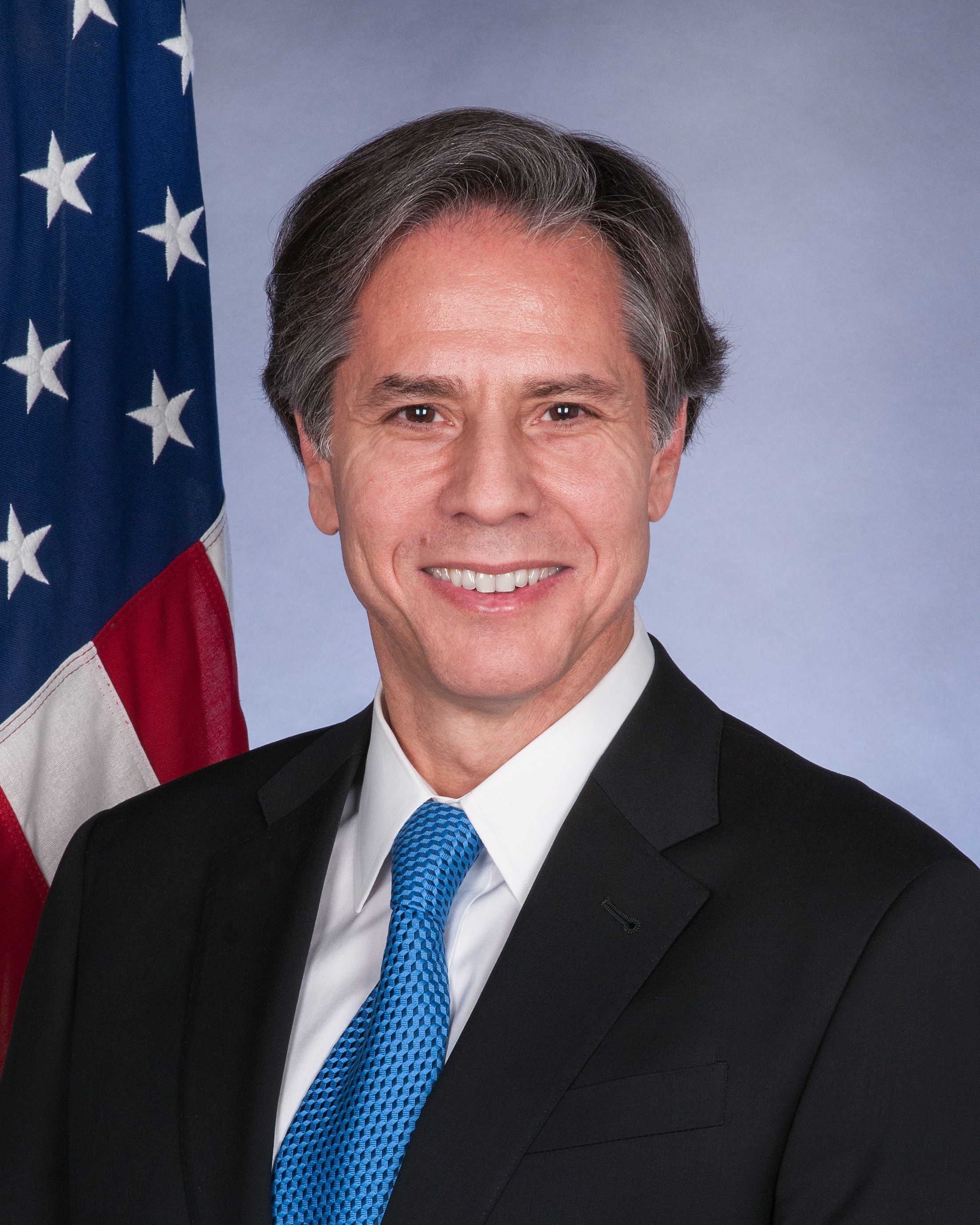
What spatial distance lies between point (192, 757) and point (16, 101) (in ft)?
3.80

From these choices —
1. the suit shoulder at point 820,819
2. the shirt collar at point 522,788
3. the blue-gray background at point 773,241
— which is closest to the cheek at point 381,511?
the shirt collar at point 522,788

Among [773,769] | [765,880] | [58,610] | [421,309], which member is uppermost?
[421,309]

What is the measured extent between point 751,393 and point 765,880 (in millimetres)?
2552

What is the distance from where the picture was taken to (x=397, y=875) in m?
1.85

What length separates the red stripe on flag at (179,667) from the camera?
8.62ft

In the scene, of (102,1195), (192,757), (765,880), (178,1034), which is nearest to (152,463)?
(192,757)

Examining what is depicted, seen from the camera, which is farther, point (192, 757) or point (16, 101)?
point (192, 757)

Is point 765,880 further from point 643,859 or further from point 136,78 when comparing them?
point 136,78

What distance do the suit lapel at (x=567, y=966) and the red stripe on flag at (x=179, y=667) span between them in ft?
3.43

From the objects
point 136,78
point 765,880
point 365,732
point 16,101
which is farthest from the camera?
point 136,78

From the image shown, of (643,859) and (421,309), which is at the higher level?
(421,309)

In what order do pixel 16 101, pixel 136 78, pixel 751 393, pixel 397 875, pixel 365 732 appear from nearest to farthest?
pixel 397 875
pixel 365 732
pixel 16 101
pixel 136 78
pixel 751 393

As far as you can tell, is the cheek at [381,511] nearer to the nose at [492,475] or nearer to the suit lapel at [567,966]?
the nose at [492,475]

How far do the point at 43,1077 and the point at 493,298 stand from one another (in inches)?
48.0
